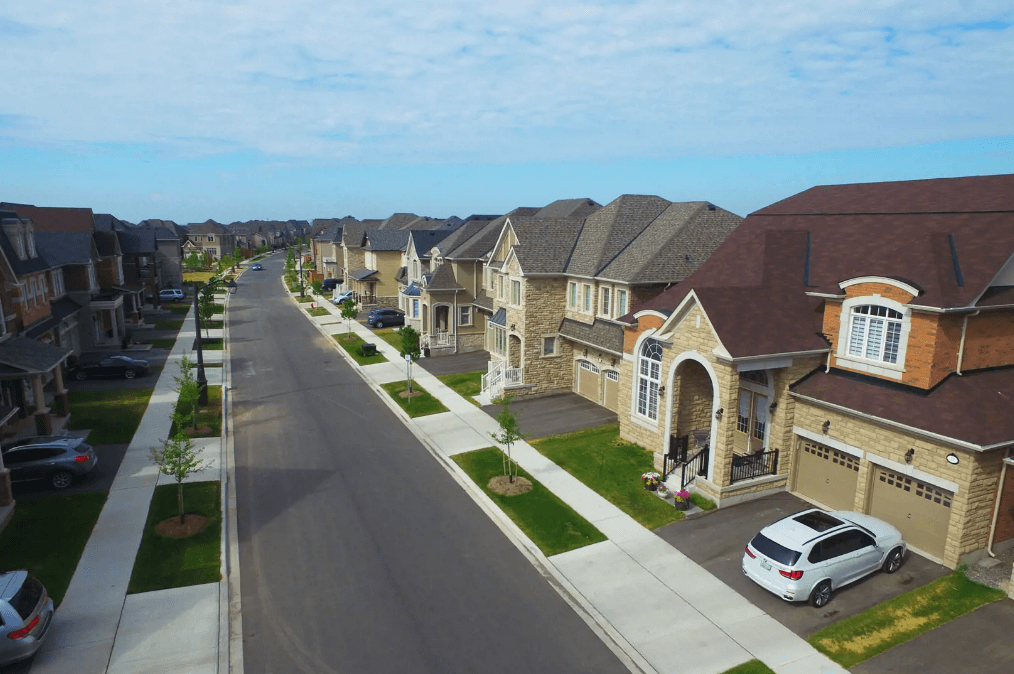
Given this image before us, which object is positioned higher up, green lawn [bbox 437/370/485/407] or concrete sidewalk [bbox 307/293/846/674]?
green lawn [bbox 437/370/485/407]

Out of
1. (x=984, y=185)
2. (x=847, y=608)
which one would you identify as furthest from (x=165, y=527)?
(x=984, y=185)

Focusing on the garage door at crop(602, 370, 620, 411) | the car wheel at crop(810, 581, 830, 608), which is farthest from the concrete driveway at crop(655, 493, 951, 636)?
the garage door at crop(602, 370, 620, 411)

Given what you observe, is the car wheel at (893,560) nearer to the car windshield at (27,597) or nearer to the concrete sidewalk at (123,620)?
the concrete sidewalk at (123,620)

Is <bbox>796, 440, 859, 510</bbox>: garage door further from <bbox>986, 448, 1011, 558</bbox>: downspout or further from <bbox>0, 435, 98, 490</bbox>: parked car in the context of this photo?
<bbox>0, 435, 98, 490</bbox>: parked car

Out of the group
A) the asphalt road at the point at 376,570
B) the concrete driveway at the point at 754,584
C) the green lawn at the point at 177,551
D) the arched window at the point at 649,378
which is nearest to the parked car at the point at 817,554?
the concrete driveway at the point at 754,584

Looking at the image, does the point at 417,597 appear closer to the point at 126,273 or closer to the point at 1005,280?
the point at 1005,280

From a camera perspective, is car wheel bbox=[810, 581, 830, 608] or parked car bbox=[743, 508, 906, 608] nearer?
parked car bbox=[743, 508, 906, 608]

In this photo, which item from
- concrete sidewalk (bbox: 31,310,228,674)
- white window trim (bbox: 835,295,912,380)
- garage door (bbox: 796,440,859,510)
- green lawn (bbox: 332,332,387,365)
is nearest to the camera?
concrete sidewalk (bbox: 31,310,228,674)
